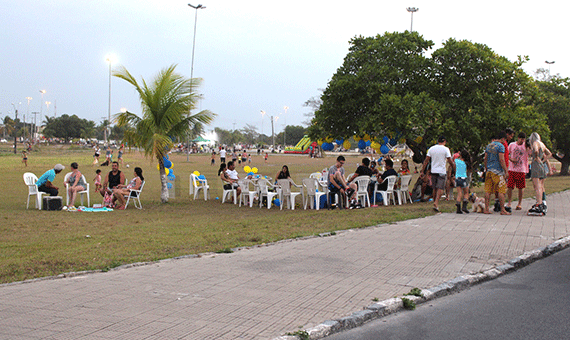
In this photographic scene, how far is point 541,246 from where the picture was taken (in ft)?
25.3

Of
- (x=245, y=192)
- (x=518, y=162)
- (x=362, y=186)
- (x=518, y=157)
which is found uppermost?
(x=518, y=157)

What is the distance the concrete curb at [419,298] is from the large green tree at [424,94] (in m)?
7.83

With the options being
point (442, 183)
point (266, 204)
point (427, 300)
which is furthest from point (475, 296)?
point (266, 204)

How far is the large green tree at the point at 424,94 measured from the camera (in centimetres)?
1497

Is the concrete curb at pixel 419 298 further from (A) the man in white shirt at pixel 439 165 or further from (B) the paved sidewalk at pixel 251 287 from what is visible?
(A) the man in white shirt at pixel 439 165

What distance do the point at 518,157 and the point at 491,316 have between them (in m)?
7.46

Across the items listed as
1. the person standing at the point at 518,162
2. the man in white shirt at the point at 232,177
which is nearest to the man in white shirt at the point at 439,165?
the person standing at the point at 518,162

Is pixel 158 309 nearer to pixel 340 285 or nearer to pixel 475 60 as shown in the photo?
pixel 340 285

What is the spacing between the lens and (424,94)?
594 inches

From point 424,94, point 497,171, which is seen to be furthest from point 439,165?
point 424,94

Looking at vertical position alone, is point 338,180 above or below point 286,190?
above

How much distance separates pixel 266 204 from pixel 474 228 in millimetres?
7687

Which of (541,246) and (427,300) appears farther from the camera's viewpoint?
(541,246)

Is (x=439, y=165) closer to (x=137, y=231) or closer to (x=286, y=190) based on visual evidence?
(x=286, y=190)
